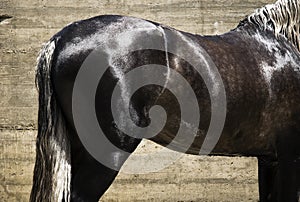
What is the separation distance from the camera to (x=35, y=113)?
4.97m

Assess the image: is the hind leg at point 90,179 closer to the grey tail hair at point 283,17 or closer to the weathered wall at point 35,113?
the grey tail hair at point 283,17

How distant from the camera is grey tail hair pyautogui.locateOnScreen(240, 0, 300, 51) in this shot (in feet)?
12.2

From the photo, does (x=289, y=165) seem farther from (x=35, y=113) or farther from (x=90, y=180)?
(x=35, y=113)

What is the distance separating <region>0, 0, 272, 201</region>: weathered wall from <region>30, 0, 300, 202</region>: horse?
1.41 metres

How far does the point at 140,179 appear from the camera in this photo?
498cm

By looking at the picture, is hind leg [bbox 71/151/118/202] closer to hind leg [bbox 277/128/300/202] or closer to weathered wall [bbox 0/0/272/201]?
hind leg [bbox 277/128/300/202]

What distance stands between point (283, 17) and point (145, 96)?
44.8 inches

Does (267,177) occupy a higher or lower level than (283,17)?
lower

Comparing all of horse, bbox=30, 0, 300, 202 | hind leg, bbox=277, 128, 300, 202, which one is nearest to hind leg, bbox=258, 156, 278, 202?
hind leg, bbox=277, 128, 300, 202

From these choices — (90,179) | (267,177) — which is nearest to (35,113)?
(267,177)

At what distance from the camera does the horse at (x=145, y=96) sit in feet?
9.73

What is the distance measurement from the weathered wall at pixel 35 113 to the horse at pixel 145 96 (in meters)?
1.41

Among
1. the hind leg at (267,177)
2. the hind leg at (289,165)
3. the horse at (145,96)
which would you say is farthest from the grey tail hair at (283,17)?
the hind leg at (267,177)

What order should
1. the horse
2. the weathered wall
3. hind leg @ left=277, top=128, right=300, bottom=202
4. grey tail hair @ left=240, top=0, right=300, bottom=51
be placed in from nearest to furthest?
the horse
hind leg @ left=277, top=128, right=300, bottom=202
grey tail hair @ left=240, top=0, right=300, bottom=51
the weathered wall
